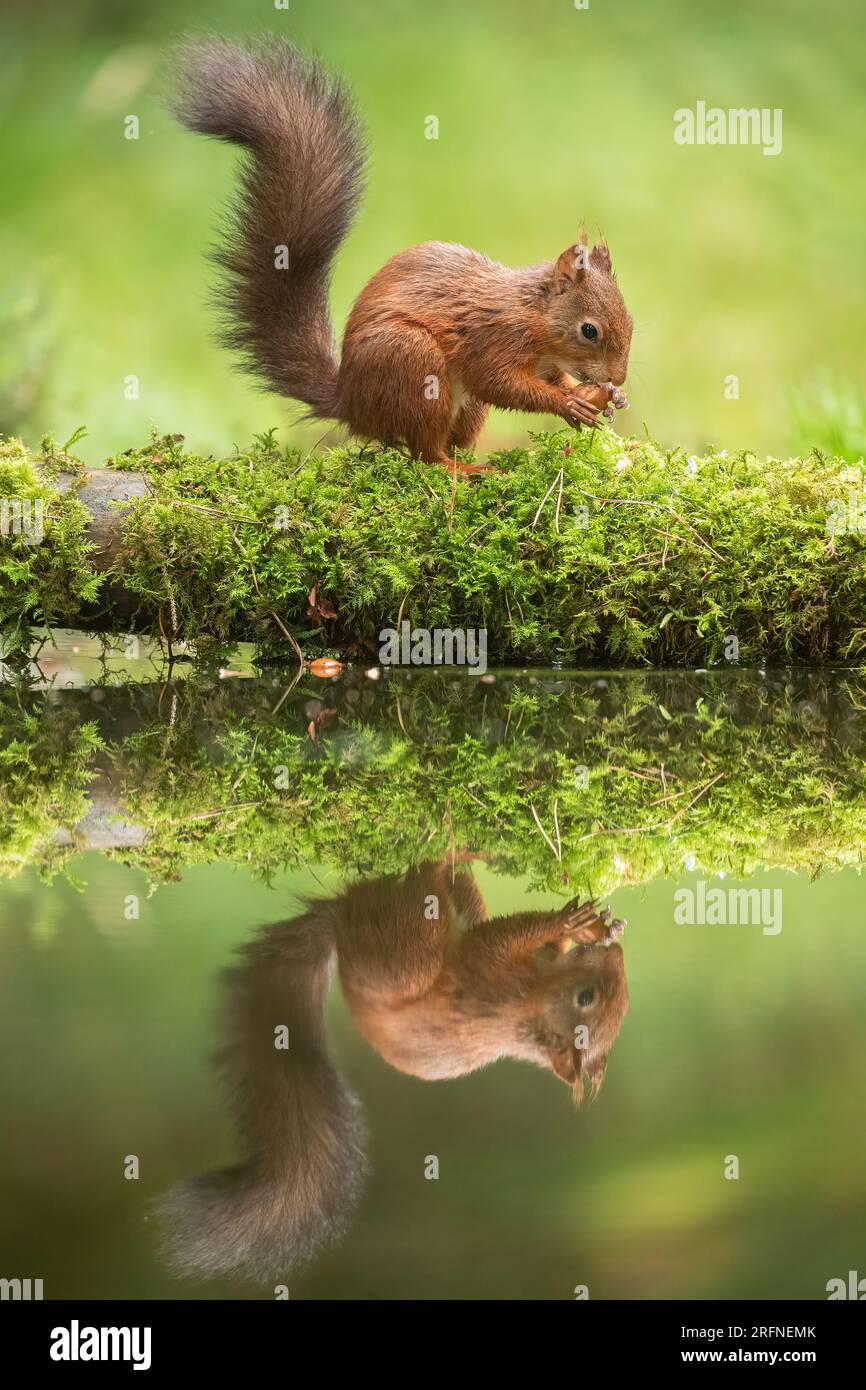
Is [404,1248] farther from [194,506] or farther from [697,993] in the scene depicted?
[194,506]

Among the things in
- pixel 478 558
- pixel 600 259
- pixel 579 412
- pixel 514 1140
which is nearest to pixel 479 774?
pixel 514 1140

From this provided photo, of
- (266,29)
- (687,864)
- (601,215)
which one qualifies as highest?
(601,215)

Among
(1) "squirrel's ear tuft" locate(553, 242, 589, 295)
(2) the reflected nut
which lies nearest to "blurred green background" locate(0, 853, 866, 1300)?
(2) the reflected nut

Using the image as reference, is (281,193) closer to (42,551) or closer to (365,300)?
(365,300)

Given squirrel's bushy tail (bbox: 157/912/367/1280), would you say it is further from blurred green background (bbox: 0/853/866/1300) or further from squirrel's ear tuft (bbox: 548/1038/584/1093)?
squirrel's ear tuft (bbox: 548/1038/584/1093)

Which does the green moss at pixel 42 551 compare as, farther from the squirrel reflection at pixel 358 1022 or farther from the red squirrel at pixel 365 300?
the squirrel reflection at pixel 358 1022

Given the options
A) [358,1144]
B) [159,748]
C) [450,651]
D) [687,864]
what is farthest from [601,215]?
[358,1144]
